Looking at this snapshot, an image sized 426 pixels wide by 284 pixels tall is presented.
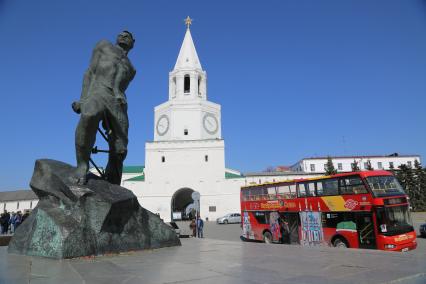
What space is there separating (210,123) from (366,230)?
33.4 meters

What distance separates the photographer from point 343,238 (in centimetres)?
1254

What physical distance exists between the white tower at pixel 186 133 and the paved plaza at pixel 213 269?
35.3 m

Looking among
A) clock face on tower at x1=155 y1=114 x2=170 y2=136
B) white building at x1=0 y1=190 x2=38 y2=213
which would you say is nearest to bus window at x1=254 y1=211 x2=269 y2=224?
clock face on tower at x1=155 y1=114 x2=170 y2=136

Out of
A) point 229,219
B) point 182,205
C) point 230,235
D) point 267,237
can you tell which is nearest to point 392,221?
point 267,237

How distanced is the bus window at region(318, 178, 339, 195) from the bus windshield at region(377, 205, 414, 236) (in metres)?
1.97

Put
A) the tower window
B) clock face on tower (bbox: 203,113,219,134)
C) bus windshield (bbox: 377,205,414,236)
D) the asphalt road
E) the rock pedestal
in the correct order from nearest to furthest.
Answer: the rock pedestal
bus windshield (bbox: 377,205,414,236)
the asphalt road
clock face on tower (bbox: 203,113,219,134)
the tower window

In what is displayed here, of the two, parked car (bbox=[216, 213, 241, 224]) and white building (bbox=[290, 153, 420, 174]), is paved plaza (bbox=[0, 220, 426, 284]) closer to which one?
parked car (bbox=[216, 213, 241, 224])

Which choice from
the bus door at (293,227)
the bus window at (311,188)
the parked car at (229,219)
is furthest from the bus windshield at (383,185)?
the parked car at (229,219)

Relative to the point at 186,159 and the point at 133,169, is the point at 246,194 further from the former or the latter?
the point at 133,169

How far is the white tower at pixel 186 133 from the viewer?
40.9 meters

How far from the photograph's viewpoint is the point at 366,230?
38.3ft

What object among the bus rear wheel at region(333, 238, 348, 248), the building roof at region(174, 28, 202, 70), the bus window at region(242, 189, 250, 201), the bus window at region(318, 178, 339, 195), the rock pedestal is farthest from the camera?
the building roof at region(174, 28, 202, 70)

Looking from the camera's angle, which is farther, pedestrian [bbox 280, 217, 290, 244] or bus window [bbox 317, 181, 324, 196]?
pedestrian [bbox 280, 217, 290, 244]

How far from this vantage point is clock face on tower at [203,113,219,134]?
4350 centimetres
